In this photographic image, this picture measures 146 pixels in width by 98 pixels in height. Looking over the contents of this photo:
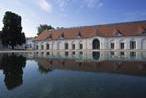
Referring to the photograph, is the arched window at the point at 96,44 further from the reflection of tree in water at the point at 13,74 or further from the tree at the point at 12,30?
the reflection of tree in water at the point at 13,74

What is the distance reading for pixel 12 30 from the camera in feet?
178

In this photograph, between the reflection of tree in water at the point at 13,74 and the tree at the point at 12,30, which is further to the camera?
the tree at the point at 12,30

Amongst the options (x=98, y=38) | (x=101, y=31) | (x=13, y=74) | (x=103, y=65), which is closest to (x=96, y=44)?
(x=98, y=38)

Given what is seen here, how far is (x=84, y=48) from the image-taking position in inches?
1918

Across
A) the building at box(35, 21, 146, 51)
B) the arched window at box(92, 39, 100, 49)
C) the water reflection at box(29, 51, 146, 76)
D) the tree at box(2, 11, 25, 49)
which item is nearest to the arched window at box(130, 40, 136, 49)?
the building at box(35, 21, 146, 51)

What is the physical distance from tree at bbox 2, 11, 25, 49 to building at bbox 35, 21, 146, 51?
484cm

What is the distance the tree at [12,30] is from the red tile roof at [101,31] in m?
5.21

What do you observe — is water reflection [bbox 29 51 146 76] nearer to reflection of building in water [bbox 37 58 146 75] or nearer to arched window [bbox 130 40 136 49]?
reflection of building in water [bbox 37 58 146 75]

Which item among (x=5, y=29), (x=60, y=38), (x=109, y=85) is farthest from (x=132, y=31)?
(x=109, y=85)

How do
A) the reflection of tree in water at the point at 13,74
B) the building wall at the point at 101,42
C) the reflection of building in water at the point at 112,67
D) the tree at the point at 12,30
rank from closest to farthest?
the reflection of tree in water at the point at 13,74, the reflection of building in water at the point at 112,67, the building wall at the point at 101,42, the tree at the point at 12,30

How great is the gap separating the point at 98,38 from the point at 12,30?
21267mm

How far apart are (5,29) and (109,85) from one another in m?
48.9

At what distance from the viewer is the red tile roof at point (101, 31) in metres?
44.4

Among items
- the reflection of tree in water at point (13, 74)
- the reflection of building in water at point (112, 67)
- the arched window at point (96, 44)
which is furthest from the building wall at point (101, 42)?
the reflection of tree in water at point (13, 74)
